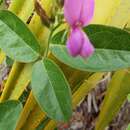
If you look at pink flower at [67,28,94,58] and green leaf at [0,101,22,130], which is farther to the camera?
green leaf at [0,101,22,130]

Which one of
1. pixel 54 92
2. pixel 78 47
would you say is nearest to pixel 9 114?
pixel 54 92

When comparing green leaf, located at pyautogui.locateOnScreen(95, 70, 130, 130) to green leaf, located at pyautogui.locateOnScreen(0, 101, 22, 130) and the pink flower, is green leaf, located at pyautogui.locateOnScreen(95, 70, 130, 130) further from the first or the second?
the pink flower

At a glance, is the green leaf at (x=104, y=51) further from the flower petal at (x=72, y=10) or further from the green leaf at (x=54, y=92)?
the flower petal at (x=72, y=10)

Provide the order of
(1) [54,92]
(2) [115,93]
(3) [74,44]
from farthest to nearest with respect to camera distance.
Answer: (2) [115,93] → (1) [54,92] → (3) [74,44]

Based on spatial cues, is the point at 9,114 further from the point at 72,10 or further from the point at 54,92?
the point at 72,10

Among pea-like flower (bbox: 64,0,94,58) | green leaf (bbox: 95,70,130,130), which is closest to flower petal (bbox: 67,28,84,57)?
pea-like flower (bbox: 64,0,94,58)

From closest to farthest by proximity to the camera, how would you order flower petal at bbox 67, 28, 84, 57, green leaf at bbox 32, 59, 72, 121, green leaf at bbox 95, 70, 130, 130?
flower petal at bbox 67, 28, 84, 57, green leaf at bbox 32, 59, 72, 121, green leaf at bbox 95, 70, 130, 130
